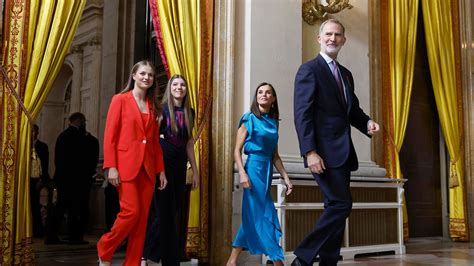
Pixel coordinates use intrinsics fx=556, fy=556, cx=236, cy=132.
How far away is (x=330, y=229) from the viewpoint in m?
3.13

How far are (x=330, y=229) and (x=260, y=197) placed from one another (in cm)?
107

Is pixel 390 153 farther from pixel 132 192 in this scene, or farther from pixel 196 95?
pixel 132 192

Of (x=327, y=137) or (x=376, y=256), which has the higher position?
(x=327, y=137)

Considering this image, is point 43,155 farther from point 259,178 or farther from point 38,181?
point 259,178

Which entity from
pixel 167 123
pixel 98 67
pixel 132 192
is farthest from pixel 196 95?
pixel 98 67

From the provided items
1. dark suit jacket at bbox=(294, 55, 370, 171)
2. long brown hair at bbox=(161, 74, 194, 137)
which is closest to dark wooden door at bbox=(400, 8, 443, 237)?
long brown hair at bbox=(161, 74, 194, 137)

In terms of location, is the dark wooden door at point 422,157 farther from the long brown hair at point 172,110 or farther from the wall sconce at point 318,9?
the long brown hair at point 172,110

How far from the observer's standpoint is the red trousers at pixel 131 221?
11.0 ft

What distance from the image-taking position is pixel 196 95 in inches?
203

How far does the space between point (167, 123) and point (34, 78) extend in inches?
47.4

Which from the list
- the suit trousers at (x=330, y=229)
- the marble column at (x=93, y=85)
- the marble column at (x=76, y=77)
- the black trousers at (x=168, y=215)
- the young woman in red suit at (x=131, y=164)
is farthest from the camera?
the marble column at (x=76, y=77)

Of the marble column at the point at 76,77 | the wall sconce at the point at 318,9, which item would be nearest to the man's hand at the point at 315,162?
the wall sconce at the point at 318,9

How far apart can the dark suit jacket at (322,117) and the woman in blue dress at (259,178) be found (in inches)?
36.9

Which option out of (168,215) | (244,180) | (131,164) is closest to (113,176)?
(131,164)
